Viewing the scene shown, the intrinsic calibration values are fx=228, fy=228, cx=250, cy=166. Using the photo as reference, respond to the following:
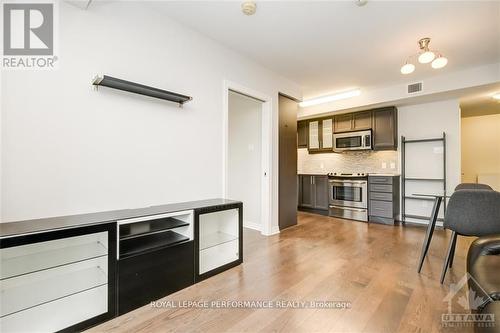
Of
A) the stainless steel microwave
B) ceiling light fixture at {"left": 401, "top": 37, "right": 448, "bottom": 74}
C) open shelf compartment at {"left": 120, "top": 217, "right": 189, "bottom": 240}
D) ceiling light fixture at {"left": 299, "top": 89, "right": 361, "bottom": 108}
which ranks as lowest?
open shelf compartment at {"left": 120, "top": 217, "right": 189, "bottom": 240}

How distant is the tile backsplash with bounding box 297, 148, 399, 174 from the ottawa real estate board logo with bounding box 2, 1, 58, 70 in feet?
17.4

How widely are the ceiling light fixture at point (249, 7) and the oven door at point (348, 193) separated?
376cm

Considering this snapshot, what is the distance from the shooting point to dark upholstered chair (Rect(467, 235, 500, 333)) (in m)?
1.05

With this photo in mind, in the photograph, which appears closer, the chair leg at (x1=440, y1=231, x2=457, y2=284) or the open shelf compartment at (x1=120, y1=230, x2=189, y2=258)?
the open shelf compartment at (x1=120, y1=230, x2=189, y2=258)

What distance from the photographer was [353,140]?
487cm

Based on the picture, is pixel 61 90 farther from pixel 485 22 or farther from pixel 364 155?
pixel 364 155

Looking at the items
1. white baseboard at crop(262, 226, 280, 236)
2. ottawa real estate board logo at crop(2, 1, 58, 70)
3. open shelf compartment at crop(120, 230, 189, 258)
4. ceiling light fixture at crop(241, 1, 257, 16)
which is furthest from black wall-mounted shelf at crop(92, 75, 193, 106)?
white baseboard at crop(262, 226, 280, 236)

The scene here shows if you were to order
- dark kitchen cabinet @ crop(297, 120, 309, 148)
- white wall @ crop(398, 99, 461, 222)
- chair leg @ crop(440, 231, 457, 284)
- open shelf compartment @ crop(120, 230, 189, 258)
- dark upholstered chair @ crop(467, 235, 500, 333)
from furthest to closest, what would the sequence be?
1. dark kitchen cabinet @ crop(297, 120, 309, 148)
2. white wall @ crop(398, 99, 461, 222)
3. chair leg @ crop(440, 231, 457, 284)
4. open shelf compartment @ crop(120, 230, 189, 258)
5. dark upholstered chair @ crop(467, 235, 500, 333)

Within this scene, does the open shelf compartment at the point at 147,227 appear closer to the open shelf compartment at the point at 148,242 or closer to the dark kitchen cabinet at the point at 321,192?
the open shelf compartment at the point at 148,242

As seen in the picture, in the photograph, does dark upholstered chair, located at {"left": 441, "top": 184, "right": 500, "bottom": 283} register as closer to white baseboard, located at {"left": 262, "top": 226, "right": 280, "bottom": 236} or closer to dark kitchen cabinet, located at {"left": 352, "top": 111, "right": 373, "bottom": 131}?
white baseboard, located at {"left": 262, "top": 226, "right": 280, "bottom": 236}

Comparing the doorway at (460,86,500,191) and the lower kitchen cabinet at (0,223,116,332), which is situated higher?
the doorway at (460,86,500,191)

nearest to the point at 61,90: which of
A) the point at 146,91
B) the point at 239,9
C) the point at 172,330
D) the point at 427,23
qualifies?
the point at 146,91

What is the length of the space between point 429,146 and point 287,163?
114 inches

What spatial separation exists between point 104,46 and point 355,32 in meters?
2.56
